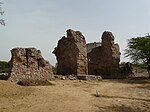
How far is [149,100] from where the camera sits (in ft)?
42.3

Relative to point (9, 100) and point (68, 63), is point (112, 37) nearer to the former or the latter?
point (68, 63)

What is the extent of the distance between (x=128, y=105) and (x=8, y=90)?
5.40m

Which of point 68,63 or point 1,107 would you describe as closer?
point 1,107

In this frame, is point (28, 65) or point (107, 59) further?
point (107, 59)

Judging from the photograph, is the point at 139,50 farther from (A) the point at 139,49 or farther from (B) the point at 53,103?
(B) the point at 53,103

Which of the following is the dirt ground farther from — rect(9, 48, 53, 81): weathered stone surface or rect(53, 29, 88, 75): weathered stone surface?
rect(53, 29, 88, 75): weathered stone surface

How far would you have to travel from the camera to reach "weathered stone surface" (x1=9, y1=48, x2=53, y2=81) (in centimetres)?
1778

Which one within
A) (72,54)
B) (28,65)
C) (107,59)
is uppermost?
(107,59)

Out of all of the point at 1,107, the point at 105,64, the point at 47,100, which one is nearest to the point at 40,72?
the point at 47,100

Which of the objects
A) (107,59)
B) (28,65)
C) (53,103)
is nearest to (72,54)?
(28,65)

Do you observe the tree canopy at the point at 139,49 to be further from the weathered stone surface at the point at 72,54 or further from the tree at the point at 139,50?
the weathered stone surface at the point at 72,54

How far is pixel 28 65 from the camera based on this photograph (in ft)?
60.6

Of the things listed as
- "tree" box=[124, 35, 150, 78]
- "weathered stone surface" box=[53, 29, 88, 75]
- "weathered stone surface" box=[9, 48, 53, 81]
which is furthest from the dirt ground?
"tree" box=[124, 35, 150, 78]

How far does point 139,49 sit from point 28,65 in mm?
16864
